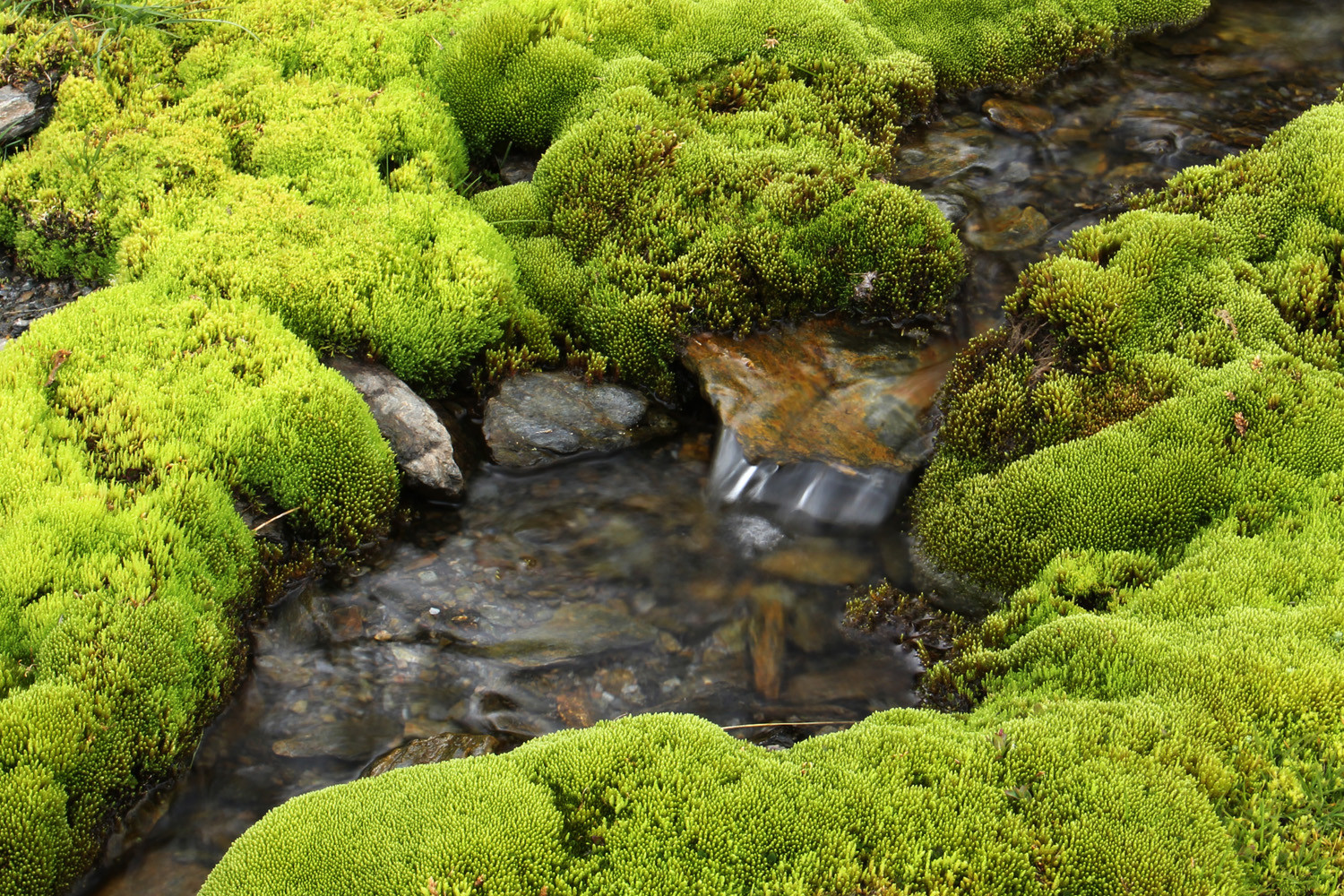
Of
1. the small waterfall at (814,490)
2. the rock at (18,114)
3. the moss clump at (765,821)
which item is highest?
the rock at (18,114)

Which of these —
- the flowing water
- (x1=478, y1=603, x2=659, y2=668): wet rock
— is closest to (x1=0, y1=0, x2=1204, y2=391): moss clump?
the flowing water

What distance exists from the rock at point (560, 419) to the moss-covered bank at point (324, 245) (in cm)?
30

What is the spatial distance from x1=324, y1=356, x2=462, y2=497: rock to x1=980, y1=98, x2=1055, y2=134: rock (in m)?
8.30

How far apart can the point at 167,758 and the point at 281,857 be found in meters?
1.63

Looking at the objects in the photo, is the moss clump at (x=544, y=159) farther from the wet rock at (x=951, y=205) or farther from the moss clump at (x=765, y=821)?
the moss clump at (x=765, y=821)

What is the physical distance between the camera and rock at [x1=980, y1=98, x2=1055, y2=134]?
11.9 m

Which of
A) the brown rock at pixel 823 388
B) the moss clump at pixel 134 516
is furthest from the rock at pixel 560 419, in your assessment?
the moss clump at pixel 134 516

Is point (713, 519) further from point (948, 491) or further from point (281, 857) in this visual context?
point (281, 857)

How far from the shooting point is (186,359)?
7613 mm

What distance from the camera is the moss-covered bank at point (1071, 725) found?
15.3 feet

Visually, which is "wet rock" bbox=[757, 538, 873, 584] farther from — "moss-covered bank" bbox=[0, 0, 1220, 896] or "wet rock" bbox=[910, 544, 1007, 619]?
"moss-covered bank" bbox=[0, 0, 1220, 896]

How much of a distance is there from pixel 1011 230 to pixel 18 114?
428 inches

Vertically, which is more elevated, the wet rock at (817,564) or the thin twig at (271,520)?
the thin twig at (271,520)

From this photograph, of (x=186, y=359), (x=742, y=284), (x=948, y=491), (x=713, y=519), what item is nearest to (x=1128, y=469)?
(x=948, y=491)
